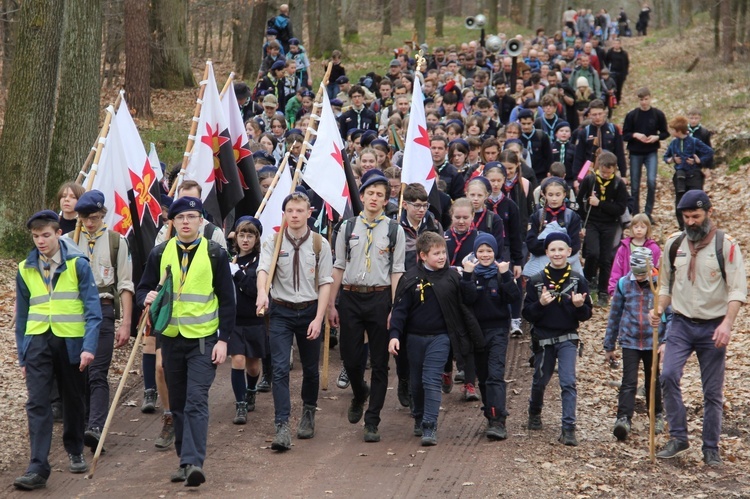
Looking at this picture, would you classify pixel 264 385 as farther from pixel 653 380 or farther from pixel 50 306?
pixel 653 380

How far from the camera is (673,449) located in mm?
8742

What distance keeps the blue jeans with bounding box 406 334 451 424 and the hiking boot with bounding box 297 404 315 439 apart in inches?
37.0

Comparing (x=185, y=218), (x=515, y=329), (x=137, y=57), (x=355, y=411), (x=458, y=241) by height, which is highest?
(x=137, y=57)

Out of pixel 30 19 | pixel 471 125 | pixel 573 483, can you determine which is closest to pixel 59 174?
pixel 30 19

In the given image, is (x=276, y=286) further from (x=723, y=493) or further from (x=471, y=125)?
(x=471, y=125)

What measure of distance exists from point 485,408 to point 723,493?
2.14 metres

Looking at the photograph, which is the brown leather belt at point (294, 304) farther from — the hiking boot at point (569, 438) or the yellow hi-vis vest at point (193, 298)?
the hiking boot at point (569, 438)

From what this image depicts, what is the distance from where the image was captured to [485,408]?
9.15 metres

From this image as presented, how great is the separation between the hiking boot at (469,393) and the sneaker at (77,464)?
12.6 feet

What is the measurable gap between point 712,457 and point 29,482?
5538 mm

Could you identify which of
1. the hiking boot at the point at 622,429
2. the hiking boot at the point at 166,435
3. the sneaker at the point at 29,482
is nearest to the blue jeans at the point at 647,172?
the hiking boot at the point at 622,429

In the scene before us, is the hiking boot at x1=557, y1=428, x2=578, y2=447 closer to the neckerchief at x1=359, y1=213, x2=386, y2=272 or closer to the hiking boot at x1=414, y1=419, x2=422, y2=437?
the hiking boot at x1=414, y1=419, x2=422, y2=437

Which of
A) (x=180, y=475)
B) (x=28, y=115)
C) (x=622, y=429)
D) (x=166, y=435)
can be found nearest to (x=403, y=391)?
(x=622, y=429)

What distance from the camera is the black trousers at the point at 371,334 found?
29.9 feet
